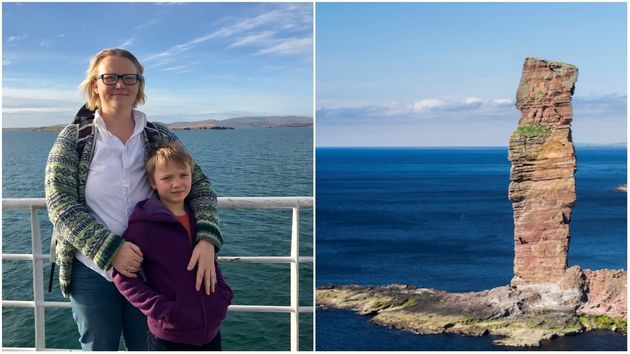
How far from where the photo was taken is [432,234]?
29281 millimetres

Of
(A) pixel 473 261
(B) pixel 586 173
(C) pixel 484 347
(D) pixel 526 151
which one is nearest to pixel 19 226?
(C) pixel 484 347

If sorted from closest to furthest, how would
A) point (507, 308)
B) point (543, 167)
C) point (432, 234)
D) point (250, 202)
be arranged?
point (250, 202)
point (543, 167)
point (507, 308)
point (432, 234)

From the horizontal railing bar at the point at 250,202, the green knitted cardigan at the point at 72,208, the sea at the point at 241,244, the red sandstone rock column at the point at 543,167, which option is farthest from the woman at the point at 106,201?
the red sandstone rock column at the point at 543,167

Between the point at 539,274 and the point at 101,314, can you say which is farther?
the point at 539,274

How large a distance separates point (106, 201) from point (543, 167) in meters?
19.2

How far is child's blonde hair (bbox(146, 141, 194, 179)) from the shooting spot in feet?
4.20

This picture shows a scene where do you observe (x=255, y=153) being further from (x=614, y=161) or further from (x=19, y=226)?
(x=614, y=161)

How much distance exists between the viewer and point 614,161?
35656mm

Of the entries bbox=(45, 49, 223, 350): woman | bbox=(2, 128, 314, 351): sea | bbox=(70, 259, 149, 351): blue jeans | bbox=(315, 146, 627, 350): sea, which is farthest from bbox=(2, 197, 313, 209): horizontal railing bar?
bbox=(315, 146, 627, 350): sea

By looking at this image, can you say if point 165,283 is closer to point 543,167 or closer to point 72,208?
point 72,208

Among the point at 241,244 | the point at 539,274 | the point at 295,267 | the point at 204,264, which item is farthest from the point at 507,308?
the point at 204,264

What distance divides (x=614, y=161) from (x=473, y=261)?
15215mm

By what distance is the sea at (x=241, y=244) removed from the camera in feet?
32.1

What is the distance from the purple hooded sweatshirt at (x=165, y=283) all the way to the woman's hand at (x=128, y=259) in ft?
0.06
